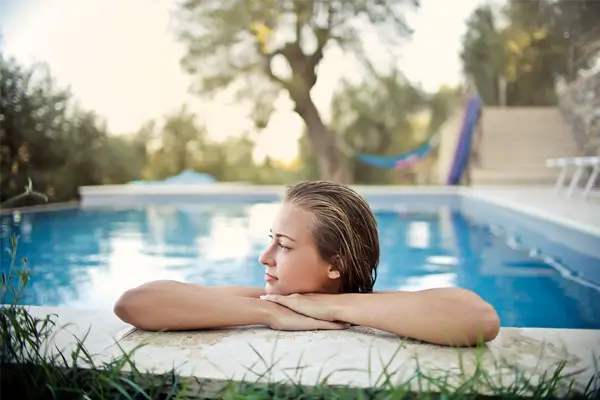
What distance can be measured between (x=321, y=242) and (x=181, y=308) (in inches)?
14.5

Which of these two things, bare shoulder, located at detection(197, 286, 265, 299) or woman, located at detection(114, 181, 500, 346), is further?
bare shoulder, located at detection(197, 286, 265, 299)

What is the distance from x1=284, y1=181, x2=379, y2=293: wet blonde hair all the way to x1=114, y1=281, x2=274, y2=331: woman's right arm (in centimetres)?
23

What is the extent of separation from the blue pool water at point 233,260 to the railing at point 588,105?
3.12 ft

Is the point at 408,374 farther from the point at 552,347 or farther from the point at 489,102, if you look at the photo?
the point at 489,102

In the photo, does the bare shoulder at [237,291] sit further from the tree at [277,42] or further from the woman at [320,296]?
the tree at [277,42]

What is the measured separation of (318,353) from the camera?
3.91 ft

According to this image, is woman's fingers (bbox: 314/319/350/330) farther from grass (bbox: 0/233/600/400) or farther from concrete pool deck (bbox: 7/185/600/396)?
grass (bbox: 0/233/600/400)

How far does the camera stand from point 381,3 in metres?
4.46

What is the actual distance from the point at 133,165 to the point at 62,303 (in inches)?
91.7

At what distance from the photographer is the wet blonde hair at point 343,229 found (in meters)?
1.43

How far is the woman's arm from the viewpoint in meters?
1.29

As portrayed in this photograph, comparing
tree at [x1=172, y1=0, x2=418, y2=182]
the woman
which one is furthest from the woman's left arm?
tree at [x1=172, y1=0, x2=418, y2=182]

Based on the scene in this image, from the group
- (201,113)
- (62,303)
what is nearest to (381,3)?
(62,303)

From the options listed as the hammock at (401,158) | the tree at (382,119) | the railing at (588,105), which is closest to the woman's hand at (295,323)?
the railing at (588,105)
